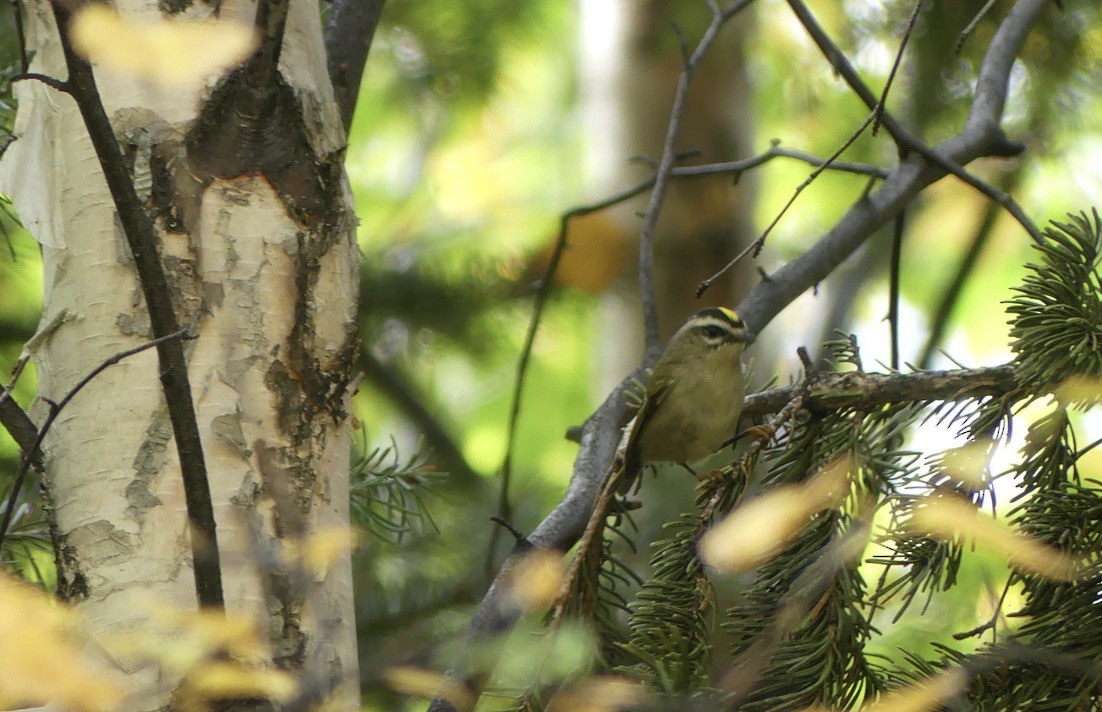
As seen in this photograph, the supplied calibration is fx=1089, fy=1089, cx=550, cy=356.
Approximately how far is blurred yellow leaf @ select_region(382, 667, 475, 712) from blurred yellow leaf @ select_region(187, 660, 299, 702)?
12 cm

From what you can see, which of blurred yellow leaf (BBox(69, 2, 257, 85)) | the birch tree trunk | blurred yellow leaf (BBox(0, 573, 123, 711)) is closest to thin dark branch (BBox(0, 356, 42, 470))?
the birch tree trunk

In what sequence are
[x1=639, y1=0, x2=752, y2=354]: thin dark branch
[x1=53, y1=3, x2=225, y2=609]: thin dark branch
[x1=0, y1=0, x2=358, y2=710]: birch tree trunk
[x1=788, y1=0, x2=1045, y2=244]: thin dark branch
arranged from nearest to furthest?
[x1=53, y1=3, x2=225, y2=609]: thin dark branch < [x1=0, y1=0, x2=358, y2=710]: birch tree trunk < [x1=788, y1=0, x2=1045, y2=244]: thin dark branch < [x1=639, y1=0, x2=752, y2=354]: thin dark branch

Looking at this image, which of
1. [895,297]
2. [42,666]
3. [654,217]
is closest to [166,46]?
[42,666]

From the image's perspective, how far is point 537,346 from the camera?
5.08m

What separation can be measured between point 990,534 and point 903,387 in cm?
26

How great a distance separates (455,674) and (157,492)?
1.47ft

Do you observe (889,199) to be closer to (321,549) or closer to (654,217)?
(654,217)

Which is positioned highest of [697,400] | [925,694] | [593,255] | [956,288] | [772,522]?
[593,255]

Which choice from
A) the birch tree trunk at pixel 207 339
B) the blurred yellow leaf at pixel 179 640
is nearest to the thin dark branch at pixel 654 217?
the birch tree trunk at pixel 207 339

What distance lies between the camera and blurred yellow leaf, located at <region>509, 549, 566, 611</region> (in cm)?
154

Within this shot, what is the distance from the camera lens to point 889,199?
231 cm

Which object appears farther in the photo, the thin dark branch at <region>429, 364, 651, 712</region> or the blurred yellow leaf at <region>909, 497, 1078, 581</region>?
the thin dark branch at <region>429, 364, 651, 712</region>

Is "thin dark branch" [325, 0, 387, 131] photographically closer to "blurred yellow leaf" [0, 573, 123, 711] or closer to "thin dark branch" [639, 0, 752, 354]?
"thin dark branch" [639, 0, 752, 354]

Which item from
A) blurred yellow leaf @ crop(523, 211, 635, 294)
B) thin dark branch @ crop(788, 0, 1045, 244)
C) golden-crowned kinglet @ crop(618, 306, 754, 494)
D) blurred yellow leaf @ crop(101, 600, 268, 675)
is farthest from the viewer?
blurred yellow leaf @ crop(523, 211, 635, 294)
